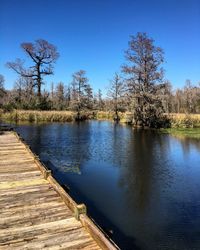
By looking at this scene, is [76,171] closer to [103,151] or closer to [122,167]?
[122,167]

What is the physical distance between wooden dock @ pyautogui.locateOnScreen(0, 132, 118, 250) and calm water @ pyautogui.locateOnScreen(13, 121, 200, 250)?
1079mm

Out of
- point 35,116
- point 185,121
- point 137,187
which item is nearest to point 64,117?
point 35,116

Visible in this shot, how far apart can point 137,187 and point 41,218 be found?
606 centimetres

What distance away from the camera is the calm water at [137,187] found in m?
7.30

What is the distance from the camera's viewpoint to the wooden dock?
496 centimetres

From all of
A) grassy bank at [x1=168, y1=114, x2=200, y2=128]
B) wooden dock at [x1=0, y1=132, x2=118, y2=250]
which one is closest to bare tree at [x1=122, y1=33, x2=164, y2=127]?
grassy bank at [x1=168, y1=114, x2=200, y2=128]

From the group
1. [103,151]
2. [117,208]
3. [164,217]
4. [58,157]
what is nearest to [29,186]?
[117,208]

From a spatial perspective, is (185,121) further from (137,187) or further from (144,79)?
(137,187)

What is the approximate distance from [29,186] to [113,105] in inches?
1636

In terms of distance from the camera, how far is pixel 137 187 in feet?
37.3

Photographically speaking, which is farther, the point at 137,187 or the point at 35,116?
the point at 35,116

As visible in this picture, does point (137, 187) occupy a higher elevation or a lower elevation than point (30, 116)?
lower

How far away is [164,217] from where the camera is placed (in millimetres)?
8367

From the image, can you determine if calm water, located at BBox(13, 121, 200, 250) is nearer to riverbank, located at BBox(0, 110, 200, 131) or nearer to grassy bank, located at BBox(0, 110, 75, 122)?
riverbank, located at BBox(0, 110, 200, 131)
